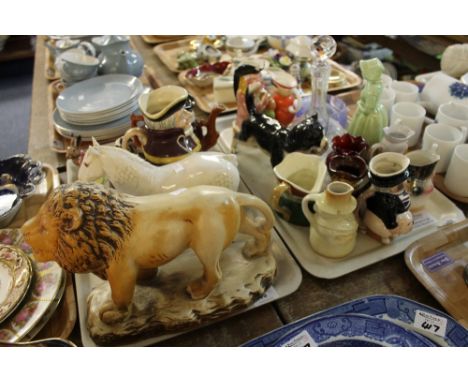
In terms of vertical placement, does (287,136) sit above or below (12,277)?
above

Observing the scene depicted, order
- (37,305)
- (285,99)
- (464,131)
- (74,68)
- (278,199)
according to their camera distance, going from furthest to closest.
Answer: (74,68) < (285,99) < (464,131) < (278,199) < (37,305)

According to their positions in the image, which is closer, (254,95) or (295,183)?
(295,183)

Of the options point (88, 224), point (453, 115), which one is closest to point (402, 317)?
point (88, 224)

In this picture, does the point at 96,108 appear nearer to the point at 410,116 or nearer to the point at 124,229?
the point at 124,229

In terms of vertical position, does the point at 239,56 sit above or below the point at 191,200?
below

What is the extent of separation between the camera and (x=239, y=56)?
1456mm

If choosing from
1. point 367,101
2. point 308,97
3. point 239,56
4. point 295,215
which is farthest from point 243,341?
point 239,56

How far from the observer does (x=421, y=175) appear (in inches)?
31.0

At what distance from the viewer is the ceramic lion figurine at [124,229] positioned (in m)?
0.51

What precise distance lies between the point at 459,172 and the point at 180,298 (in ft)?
2.07

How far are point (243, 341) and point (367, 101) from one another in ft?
2.03

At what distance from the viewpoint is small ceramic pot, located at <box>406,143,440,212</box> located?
30.9 inches

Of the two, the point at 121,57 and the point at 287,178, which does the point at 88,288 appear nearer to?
the point at 287,178

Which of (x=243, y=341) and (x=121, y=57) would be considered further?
(x=121, y=57)
